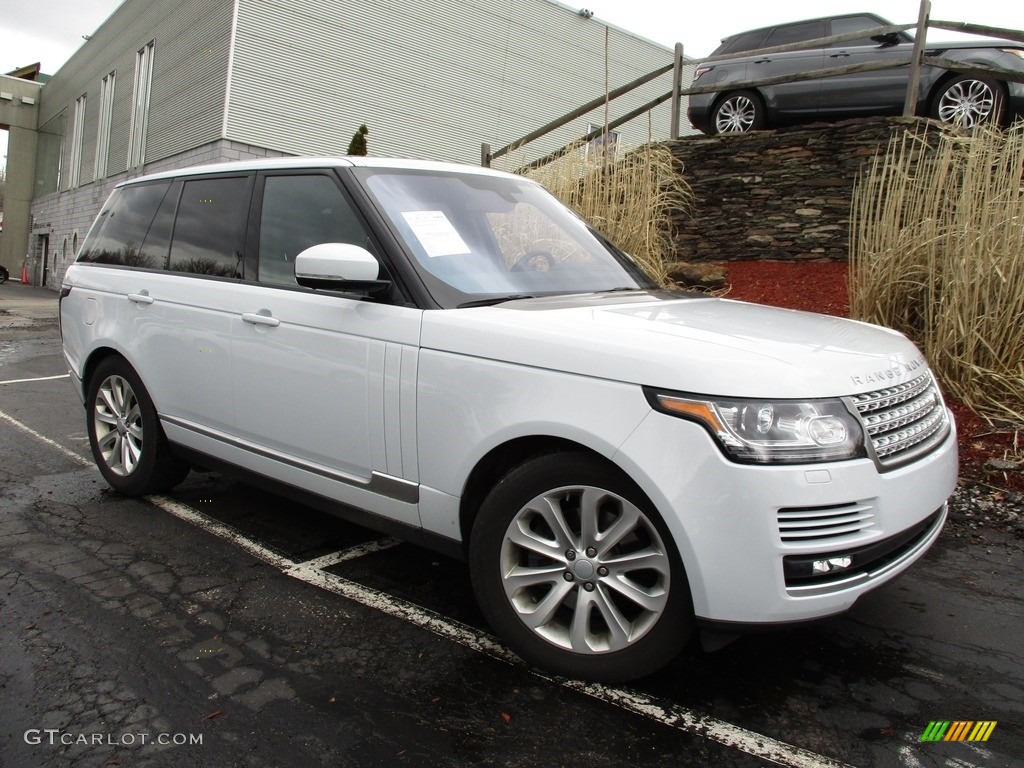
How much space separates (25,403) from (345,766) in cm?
644

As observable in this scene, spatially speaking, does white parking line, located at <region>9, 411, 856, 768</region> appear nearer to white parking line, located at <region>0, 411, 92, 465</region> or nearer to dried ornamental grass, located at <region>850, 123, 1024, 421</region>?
white parking line, located at <region>0, 411, 92, 465</region>

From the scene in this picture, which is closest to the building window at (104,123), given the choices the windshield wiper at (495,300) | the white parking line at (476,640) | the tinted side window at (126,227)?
the tinted side window at (126,227)

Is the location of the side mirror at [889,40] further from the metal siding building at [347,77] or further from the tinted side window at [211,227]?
the tinted side window at [211,227]

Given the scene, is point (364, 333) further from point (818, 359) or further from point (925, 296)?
point (925, 296)

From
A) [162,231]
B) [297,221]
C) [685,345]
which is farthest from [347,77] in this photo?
[685,345]

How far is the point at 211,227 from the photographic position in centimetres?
403

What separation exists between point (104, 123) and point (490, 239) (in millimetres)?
28902

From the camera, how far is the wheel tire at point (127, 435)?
436 cm

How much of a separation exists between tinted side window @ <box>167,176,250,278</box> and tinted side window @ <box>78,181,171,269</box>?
0.23 m

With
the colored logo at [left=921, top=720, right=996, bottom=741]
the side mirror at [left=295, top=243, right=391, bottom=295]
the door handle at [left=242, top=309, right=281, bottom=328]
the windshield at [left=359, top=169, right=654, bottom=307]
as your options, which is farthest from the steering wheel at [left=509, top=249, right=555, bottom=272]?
the colored logo at [left=921, top=720, right=996, bottom=741]

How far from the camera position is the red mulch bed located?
4789 millimetres

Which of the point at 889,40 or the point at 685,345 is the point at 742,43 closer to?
the point at 889,40

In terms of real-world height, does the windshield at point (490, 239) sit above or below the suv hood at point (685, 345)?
above

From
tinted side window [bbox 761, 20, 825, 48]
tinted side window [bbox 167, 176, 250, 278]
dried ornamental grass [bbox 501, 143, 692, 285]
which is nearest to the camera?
tinted side window [bbox 167, 176, 250, 278]
